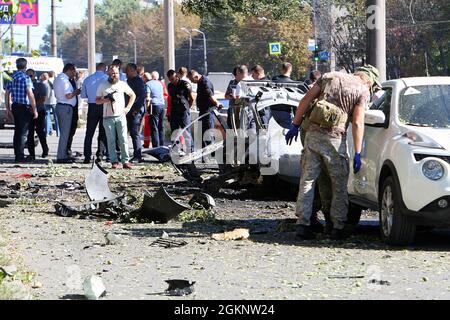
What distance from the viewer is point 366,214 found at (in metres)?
13.3

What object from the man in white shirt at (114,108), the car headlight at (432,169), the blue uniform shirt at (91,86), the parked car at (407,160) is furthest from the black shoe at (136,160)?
the car headlight at (432,169)

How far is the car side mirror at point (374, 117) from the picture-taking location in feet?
33.9

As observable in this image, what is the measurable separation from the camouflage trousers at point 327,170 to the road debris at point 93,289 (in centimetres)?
350

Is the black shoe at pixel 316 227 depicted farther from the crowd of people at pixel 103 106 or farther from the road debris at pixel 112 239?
the crowd of people at pixel 103 106

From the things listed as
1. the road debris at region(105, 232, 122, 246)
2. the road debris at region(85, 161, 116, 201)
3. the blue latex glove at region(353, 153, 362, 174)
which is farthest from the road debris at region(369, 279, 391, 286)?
the road debris at region(85, 161, 116, 201)

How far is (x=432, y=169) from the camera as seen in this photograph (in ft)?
31.4

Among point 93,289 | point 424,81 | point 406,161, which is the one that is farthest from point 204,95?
point 93,289

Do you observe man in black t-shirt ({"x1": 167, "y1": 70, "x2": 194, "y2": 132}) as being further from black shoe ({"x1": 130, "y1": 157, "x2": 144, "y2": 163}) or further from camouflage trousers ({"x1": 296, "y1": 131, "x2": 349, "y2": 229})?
camouflage trousers ({"x1": 296, "y1": 131, "x2": 349, "y2": 229})

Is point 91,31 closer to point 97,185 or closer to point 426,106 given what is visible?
point 97,185

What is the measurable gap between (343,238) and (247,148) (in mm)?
4027

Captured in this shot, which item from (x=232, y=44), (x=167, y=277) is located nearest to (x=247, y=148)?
(x=167, y=277)

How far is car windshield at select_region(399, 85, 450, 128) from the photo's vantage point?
33.8 feet

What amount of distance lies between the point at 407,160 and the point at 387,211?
67 centimetres

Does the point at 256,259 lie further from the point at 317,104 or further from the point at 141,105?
the point at 141,105
